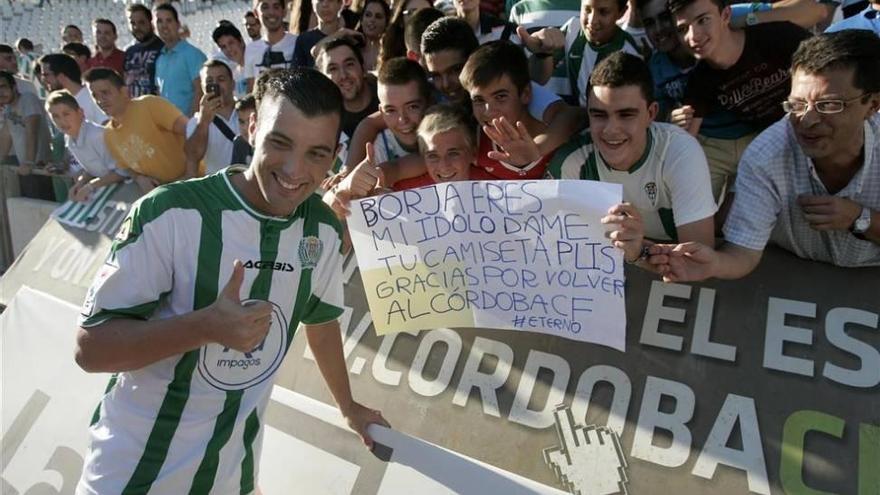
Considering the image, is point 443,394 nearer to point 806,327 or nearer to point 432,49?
point 806,327

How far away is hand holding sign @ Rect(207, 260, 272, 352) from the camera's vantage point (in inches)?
60.2

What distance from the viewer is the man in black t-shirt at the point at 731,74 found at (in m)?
2.78

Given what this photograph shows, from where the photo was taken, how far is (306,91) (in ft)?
5.73

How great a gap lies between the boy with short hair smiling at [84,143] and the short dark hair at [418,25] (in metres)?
2.77

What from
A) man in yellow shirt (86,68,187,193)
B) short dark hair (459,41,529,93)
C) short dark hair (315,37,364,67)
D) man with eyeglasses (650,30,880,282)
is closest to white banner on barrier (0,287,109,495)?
man in yellow shirt (86,68,187,193)

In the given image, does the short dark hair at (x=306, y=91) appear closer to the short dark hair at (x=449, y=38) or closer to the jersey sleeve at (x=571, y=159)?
the jersey sleeve at (x=571, y=159)

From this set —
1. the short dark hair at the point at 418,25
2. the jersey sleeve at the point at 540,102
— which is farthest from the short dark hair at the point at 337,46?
the jersey sleeve at the point at 540,102

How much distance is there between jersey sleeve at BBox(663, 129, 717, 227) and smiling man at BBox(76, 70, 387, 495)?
50.1 inches

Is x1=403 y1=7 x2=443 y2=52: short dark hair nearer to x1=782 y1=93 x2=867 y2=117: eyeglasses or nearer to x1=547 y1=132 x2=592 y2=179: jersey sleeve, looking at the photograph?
x1=547 y1=132 x2=592 y2=179: jersey sleeve

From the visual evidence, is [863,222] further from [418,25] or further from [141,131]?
[141,131]

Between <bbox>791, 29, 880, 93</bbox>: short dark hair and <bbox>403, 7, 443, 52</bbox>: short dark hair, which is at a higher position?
<bbox>403, 7, 443, 52</bbox>: short dark hair

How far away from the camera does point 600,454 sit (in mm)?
2361

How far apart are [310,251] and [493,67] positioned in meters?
1.34

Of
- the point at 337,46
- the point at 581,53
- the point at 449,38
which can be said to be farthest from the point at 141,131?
the point at 581,53
